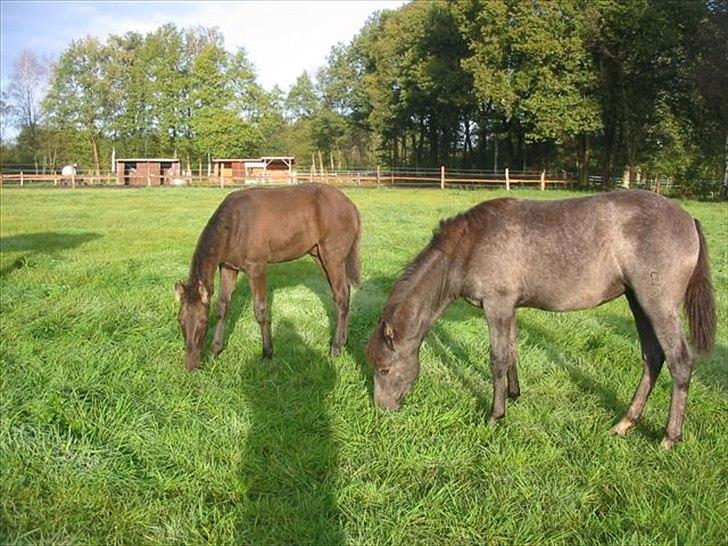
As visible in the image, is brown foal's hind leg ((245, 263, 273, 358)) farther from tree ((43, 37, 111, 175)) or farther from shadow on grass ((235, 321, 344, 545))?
tree ((43, 37, 111, 175))

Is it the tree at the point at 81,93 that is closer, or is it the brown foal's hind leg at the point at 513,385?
the brown foal's hind leg at the point at 513,385

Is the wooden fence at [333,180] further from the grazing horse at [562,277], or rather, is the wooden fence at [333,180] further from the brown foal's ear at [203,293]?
the grazing horse at [562,277]

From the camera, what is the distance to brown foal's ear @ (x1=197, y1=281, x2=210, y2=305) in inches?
209

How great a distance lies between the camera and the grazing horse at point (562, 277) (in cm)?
374

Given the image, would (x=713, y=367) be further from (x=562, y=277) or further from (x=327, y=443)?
(x=327, y=443)

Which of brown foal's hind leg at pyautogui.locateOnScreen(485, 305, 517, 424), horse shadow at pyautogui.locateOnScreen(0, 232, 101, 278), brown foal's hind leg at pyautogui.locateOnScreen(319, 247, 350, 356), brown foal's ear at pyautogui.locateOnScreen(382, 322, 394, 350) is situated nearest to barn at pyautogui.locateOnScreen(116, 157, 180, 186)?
horse shadow at pyautogui.locateOnScreen(0, 232, 101, 278)

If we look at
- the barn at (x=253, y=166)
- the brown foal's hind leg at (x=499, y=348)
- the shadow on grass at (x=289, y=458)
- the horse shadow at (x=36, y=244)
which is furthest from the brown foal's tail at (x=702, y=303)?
the barn at (x=253, y=166)

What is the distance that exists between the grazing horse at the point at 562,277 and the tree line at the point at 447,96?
2930 cm

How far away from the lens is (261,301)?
5.74 metres

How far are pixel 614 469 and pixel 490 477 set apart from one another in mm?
782

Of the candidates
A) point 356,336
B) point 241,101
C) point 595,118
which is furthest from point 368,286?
point 241,101

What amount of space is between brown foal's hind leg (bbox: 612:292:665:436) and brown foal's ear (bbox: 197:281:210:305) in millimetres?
3658

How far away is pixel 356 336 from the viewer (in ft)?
20.5

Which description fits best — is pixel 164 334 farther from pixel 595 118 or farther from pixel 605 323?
pixel 595 118
